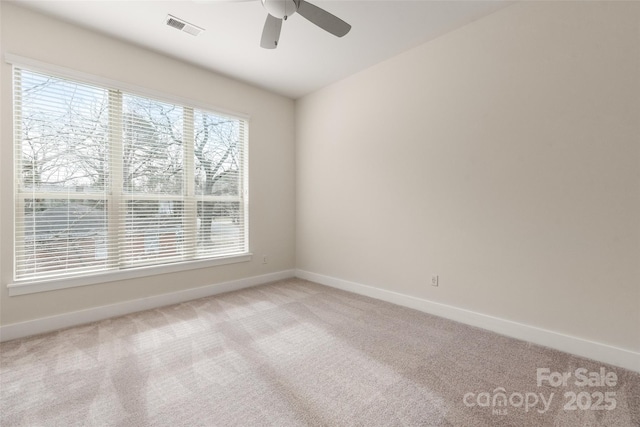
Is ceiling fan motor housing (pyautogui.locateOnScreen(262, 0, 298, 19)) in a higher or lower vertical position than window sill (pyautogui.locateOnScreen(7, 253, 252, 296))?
higher

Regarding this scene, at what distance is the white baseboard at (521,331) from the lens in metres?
1.97

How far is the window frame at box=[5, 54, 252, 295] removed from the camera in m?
2.40

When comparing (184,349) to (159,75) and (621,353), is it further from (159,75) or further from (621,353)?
(621,353)

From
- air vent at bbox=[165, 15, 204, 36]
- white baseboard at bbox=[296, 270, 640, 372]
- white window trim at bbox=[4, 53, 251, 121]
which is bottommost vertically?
white baseboard at bbox=[296, 270, 640, 372]

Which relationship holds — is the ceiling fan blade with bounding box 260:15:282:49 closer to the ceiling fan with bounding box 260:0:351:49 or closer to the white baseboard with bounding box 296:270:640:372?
the ceiling fan with bounding box 260:0:351:49

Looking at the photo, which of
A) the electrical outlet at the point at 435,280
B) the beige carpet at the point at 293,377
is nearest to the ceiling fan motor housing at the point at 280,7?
the beige carpet at the point at 293,377

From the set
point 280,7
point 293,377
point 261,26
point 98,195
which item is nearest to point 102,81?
point 98,195

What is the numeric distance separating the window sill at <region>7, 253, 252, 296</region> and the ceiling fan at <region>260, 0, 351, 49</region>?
2592 mm

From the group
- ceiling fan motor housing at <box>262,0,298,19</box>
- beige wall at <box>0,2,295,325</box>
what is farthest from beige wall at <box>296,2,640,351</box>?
ceiling fan motor housing at <box>262,0,298,19</box>

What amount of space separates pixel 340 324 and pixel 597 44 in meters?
3.01

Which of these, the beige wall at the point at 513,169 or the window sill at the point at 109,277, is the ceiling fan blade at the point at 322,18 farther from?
the window sill at the point at 109,277

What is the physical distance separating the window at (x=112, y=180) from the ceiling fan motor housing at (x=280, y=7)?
6.41 ft

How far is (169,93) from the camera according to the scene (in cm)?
323

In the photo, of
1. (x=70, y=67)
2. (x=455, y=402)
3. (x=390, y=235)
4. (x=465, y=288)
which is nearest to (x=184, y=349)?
(x=455, y=402)
